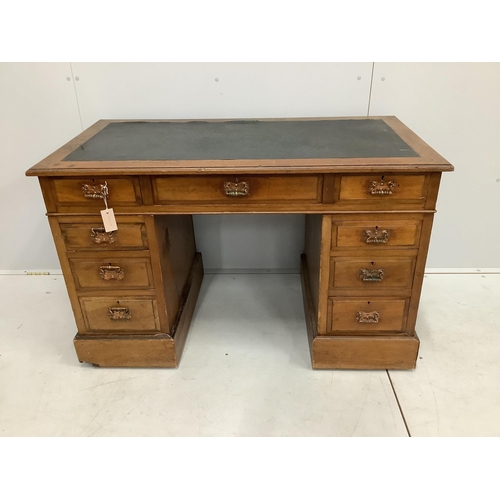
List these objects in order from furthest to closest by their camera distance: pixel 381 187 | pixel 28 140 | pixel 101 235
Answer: pixel 28 140, pixel 101 235, pixel 381 187

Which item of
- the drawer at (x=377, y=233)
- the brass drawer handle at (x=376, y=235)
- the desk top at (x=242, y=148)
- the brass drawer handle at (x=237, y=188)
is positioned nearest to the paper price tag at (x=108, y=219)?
the desk top at (x=242, y=148)

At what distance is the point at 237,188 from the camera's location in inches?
57.1

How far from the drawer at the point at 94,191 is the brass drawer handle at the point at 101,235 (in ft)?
0.27

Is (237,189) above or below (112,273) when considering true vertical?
above

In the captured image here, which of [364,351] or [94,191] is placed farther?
[364,351]

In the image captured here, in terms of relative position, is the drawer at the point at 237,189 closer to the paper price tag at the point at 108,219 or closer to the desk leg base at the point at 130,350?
the paper price tag at the point at 108,219

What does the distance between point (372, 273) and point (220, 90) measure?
1092mm

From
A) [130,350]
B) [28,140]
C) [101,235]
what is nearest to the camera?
[101,235]

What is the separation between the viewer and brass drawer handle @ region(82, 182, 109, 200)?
4.76 feet

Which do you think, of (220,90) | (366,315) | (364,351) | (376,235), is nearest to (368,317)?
(366,315)

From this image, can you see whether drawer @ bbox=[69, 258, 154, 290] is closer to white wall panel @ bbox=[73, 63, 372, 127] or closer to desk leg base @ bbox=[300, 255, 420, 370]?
desk leg base @ bbox=[300, 255, 420, 370]

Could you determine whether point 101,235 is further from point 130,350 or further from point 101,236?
point 130,350

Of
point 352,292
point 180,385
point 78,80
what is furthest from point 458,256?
point 78,80

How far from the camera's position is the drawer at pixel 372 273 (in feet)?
5.10
